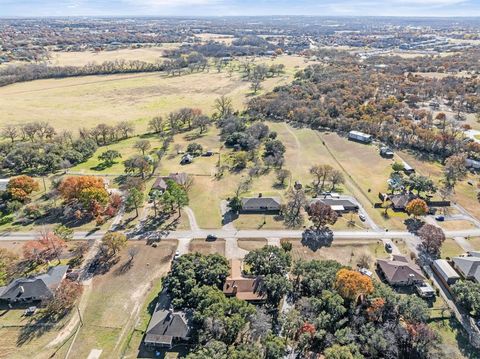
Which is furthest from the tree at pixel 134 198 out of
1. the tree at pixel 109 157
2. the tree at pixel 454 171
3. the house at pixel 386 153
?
the tree at pixel 454 171

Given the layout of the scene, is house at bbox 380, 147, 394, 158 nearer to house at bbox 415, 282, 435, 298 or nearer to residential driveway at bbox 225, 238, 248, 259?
house at bbox 415, 282, 435, 298

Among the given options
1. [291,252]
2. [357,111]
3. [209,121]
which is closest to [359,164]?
[357,111]

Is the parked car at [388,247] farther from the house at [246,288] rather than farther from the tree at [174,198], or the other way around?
the tree at [174,198]

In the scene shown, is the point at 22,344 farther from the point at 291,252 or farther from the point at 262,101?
the point at 262,101

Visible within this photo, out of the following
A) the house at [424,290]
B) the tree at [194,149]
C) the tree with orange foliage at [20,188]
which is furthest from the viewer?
the tree at [194,149]

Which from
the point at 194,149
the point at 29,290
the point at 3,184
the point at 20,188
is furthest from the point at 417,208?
the point at 3,184

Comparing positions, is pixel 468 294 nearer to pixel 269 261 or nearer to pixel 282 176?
A: pixel 269 261
